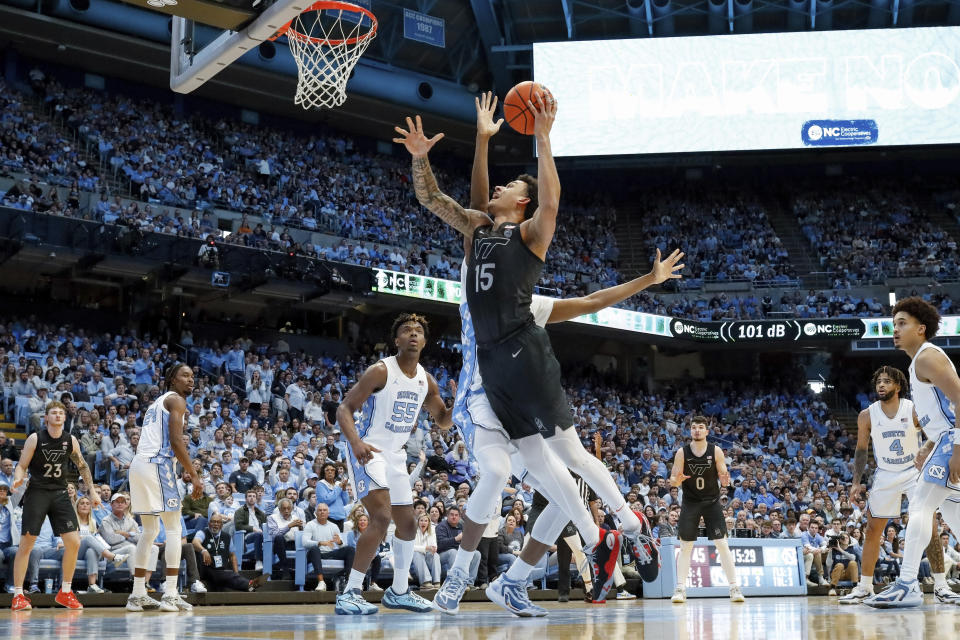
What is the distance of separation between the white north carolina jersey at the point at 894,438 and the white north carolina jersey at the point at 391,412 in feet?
14.5

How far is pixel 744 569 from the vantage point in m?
14.4

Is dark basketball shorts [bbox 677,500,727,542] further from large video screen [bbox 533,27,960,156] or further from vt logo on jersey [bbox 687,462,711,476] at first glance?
large video screen [bbox 533,27,960,156]

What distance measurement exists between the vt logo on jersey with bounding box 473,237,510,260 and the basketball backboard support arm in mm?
3036

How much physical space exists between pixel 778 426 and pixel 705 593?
1743 centimetres

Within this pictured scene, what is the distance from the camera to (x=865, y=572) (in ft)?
28.6

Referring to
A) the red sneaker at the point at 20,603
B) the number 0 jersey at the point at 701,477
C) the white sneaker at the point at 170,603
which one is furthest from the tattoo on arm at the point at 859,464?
the red sneaker at the point at 20,603

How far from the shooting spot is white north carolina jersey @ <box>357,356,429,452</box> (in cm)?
723

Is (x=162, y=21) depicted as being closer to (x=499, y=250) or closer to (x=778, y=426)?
(x=778, y=426)

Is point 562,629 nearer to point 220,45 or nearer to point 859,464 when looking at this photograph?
point 859,464

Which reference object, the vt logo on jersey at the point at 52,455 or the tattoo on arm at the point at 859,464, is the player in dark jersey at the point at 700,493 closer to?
the tattoo on arm at the point at 859,464

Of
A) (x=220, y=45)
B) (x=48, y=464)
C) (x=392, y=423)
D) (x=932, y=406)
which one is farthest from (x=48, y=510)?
(x=932, y=406)

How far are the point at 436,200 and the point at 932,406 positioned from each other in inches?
145

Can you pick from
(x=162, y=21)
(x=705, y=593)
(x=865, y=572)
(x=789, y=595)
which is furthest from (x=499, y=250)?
(x=162, y=21)

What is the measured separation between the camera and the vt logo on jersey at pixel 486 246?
5758 mm
